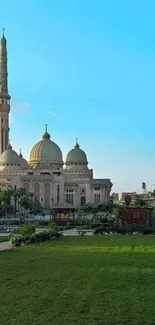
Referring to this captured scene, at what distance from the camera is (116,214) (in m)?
64.5

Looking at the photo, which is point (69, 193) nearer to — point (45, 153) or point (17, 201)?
point (45, 153)

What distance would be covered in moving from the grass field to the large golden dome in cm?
9992

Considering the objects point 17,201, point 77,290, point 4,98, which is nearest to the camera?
point 77,290

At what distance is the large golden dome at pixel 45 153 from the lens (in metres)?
123

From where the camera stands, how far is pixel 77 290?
1412cm

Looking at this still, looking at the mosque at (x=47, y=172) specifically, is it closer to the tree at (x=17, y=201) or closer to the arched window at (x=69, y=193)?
the arched window at (x=69, y=193)

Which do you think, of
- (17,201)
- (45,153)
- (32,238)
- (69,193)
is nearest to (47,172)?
(45,153)

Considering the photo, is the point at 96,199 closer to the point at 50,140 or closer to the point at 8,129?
the point at 50,140

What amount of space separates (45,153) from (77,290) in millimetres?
109273

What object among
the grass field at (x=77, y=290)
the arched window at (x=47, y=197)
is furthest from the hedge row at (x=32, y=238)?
the arched window at (x=47, y=197)

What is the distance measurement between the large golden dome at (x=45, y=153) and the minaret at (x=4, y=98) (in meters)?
7.73

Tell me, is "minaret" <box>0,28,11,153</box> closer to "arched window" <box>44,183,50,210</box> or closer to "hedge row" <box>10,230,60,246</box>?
"arched window" <box>44,183,50,210</box>

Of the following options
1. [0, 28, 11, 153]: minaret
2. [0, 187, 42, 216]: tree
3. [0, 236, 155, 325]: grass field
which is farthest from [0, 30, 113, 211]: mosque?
[0, 236, 155, 325]: grass field

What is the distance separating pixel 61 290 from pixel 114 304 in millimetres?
2447
